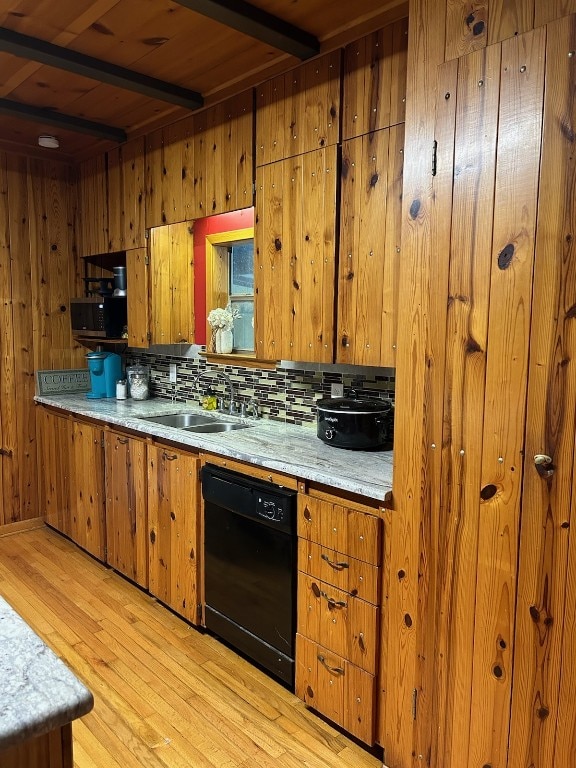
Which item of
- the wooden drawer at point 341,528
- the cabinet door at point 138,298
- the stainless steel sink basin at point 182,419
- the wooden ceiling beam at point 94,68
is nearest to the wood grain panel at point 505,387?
the wooden drawer at point 341,528

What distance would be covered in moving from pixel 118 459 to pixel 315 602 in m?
→ 1.58

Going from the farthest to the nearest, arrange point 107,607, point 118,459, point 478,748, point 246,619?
1. point 118,459
2. point 107,607
3. point 246,619
4. point 478,748

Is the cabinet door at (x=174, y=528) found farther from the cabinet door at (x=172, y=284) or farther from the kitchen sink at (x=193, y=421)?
the cabinet door at (x=172, y=284)

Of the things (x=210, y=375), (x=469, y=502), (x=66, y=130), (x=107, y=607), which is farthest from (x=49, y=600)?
(x=66, y=130)

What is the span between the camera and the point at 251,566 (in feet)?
7.73

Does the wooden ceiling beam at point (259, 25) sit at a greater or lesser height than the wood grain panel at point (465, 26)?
greater

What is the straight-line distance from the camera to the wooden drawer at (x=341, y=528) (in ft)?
6.13

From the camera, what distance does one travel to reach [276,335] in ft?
8.51

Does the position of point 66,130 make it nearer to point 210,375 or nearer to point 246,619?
point 210,375

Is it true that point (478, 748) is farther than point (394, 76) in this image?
No

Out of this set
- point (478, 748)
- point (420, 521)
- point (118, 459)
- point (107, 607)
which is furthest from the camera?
point (118, 459)

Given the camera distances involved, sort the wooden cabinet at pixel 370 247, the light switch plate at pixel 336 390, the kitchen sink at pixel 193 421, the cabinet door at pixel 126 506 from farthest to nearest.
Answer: the kitchen sink at pixel 193 421 → the cabinet door at pixel 126 506 → the light switch plate at pixel 336 390 → the wooden cabinet at pixel 370 247

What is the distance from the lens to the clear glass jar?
391 cm

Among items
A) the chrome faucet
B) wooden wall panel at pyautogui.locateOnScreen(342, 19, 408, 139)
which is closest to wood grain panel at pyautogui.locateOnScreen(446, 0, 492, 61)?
wooden wall panel at pyautogui.locateOnScreen(342, 19, 408, 139)
